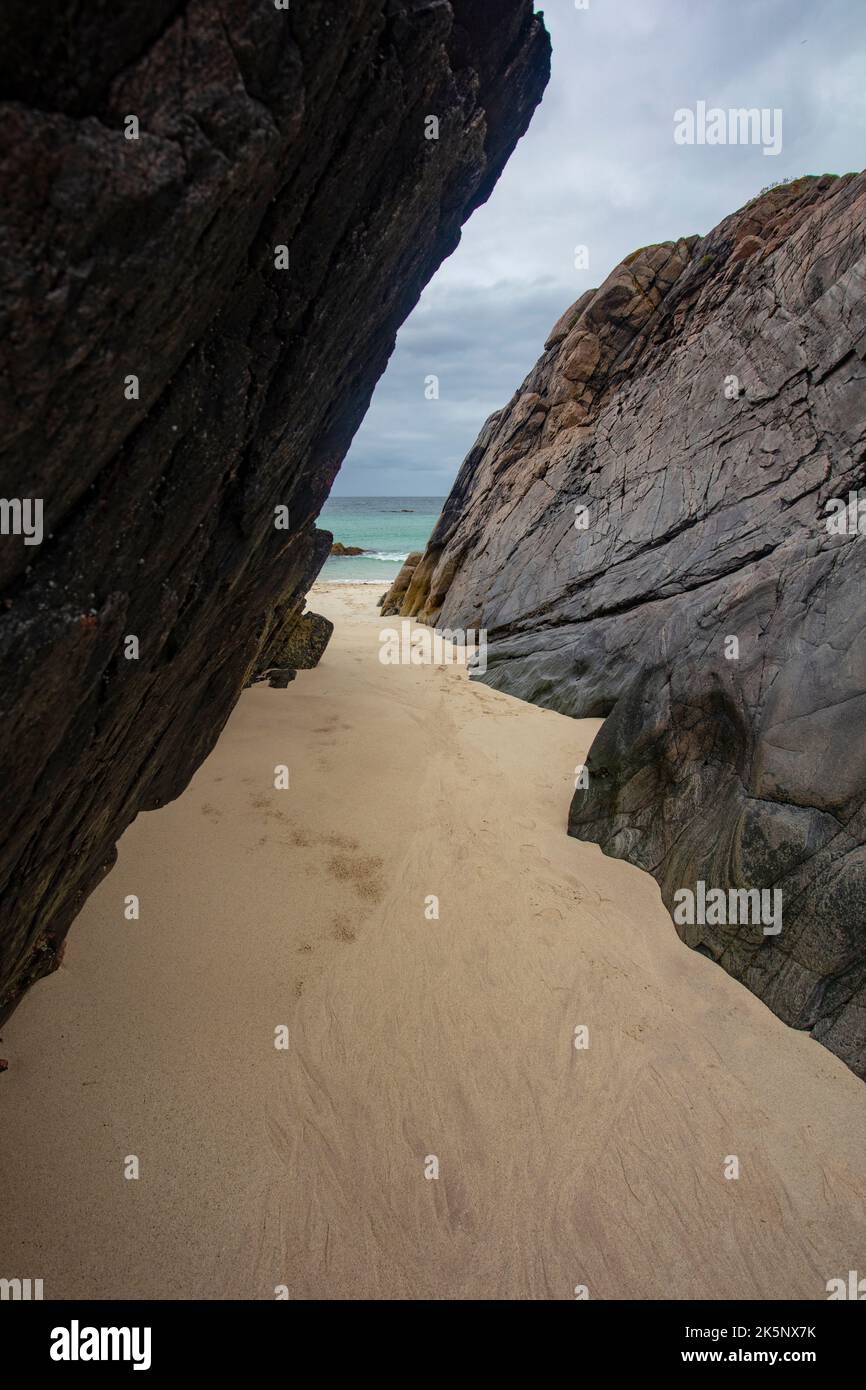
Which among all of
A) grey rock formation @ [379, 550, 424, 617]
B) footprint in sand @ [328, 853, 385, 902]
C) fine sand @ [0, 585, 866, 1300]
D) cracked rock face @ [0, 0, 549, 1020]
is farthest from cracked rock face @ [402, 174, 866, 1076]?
cracked rock face @ [0, 0, 549, 1020]

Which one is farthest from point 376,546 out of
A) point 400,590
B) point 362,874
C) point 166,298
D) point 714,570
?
point 166,298

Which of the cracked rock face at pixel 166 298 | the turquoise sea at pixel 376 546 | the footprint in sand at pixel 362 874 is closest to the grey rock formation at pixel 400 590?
the turquoise sea at pixel 376 546

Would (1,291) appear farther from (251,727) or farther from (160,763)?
(251,727)

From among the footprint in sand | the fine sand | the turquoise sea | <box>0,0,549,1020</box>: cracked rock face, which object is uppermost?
the turquoise sea

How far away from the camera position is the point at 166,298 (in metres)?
2.94

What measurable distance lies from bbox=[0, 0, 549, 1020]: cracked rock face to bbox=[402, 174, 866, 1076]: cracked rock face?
5.35m

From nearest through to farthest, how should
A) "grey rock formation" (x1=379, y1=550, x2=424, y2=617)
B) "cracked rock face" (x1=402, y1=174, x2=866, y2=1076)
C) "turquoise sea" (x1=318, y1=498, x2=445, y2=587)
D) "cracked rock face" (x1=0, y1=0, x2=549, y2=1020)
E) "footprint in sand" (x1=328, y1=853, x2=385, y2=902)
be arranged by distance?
"cracked rock face" (x1=0, y1=0, x2=549, y2=1020), "cracked rock face" (x1=402, y1=174, x2=866, y2=1076), "footprint in sand" (x1=328, y1=853, x2=385, y2=902), "grey rock formation" (x1=379, y1=550, x2=424, y2=617), "turquoise sea" (x1=318, y1=498, x2=445, y2=587)

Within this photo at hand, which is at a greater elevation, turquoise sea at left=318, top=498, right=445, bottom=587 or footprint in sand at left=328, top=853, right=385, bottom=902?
turquoise sea at left=318, top=498, right=445, bottom=587

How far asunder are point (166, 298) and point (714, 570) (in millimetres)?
10080

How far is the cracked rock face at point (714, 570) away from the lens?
5656 mm

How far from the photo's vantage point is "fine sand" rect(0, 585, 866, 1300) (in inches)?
151

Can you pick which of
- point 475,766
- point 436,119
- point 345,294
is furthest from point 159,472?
point 475,766

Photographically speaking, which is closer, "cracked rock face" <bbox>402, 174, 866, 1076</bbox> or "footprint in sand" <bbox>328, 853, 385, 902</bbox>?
"cracked rock face" <bbox>402, 174, 866, 1076</bbox>

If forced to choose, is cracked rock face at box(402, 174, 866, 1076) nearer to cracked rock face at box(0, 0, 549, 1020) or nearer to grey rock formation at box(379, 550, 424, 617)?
grey rock formation at box(379, 550, 424, 617)
